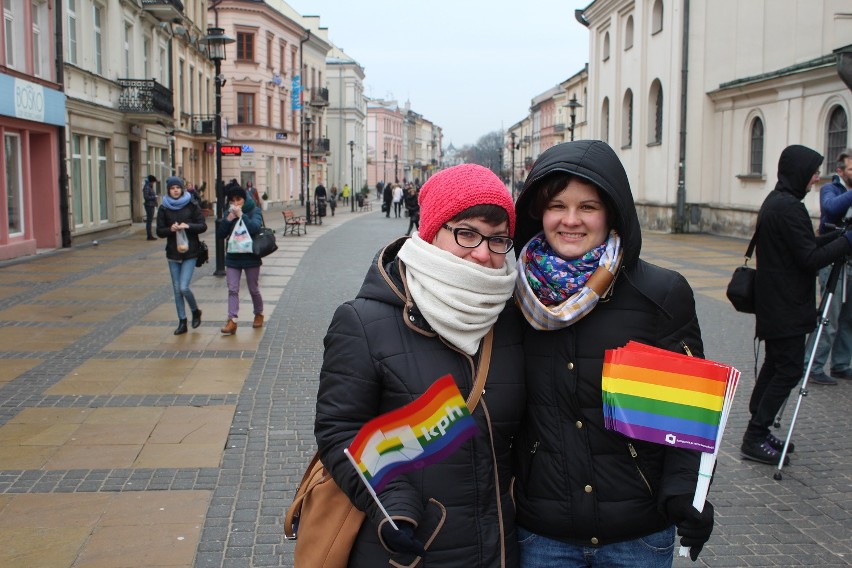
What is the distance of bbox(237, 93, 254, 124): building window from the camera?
185 feet

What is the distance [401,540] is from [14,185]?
65.2 feet

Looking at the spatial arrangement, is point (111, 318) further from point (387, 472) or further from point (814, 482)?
point (387, 472)

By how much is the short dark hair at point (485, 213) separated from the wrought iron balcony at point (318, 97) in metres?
69.7

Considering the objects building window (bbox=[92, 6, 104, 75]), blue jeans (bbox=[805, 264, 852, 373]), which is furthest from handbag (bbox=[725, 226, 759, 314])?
building window (bbox=[92, 6, 104, 75])

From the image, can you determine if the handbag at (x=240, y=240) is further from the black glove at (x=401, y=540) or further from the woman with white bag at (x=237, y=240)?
the black glove at (x=401, y=540)

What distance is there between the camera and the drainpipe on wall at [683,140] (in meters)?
29.6

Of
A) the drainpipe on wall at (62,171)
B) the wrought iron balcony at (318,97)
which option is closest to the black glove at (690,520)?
the drainpipe on wall at (62,171)

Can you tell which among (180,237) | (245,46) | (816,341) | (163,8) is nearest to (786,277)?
(816,341)

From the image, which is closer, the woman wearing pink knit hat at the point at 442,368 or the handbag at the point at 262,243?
the woman wearing pink knit hat at the point at 442,368

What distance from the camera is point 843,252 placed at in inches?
236

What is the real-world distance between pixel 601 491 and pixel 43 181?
21.2m

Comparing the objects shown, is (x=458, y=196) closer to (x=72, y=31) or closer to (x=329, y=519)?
(x=329, y=519)

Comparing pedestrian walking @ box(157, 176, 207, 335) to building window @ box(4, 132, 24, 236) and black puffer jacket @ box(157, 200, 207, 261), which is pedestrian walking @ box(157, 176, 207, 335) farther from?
building window @ box(4, 132, 24, 236)

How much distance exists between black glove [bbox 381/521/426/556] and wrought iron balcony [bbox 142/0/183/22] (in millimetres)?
31012
